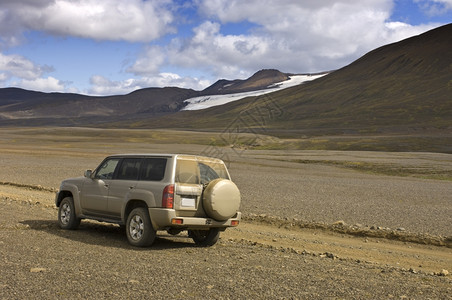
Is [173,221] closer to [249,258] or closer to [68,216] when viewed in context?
[249,258]

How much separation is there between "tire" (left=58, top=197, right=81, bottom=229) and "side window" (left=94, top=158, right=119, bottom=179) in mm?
1069

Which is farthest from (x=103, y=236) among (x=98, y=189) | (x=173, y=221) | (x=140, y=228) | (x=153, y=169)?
(x=173, y=221)

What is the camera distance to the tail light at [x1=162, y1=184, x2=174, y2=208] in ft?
31.3

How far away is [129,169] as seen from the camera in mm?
10656

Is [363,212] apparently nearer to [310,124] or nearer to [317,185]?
[317,185]

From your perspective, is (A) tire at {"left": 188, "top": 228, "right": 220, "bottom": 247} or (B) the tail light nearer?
(B) the tail light

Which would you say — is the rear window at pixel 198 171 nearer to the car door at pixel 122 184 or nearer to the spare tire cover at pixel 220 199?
the spare tire cover at pixel 220 199

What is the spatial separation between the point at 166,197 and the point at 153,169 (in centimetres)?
80

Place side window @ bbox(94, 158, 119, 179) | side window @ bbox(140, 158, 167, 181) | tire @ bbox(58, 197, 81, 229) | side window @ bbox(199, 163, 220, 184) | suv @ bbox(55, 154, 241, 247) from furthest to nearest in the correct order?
tire @ bbox(58, 197, 81, 229), side window @ bbox(94, 158, 119, 179), side window @ bbox(199, 163, 220, 184), side window @ bbox(140, 158, 167, 181), suv @ bbox(55, 154, 241, 247)

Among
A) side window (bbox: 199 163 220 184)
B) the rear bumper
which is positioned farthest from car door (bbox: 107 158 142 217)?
side window (bbox: 199 163 220 184)

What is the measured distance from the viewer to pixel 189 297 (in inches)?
256

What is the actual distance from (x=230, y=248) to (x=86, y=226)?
422 centimetres

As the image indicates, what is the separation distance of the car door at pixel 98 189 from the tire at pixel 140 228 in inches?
39.3

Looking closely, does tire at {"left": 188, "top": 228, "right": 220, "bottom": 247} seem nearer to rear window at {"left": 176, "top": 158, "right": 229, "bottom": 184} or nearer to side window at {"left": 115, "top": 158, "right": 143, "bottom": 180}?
rear window at {"left": 176, "top": 158, "right": 229, "bottom": 184}
